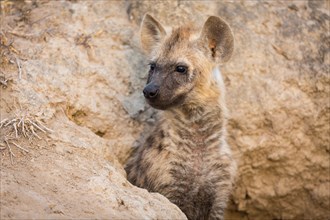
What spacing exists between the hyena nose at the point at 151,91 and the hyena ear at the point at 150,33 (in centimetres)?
75

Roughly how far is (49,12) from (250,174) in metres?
2.45

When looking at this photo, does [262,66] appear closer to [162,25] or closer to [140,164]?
[162,25]

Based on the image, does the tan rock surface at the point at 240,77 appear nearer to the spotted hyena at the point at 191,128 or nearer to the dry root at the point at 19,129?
the spotted hyena at the point at 191,128

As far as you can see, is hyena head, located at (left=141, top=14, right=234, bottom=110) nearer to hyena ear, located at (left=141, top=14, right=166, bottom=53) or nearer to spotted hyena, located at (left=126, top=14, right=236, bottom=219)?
spotted hyena, located at (left=126, top=14, right=236, bottom=219)

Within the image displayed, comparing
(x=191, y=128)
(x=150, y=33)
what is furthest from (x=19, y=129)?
(x=150, y=33)

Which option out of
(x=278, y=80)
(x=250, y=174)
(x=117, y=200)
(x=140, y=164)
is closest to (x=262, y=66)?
(x=278, y=80)

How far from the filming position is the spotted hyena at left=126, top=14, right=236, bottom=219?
4.49 m

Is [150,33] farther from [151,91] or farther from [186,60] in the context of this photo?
[151,91]

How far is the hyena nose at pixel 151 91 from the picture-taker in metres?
4.30

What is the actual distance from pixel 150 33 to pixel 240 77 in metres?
0.99

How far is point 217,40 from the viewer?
466 cm

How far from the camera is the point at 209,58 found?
4691 mm

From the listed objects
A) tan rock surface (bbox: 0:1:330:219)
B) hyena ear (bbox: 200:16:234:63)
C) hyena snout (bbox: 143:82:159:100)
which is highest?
hyena ear (bbox: 200:16:234:63)

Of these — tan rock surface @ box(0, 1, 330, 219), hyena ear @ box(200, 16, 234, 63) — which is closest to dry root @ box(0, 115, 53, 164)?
tan rock surface @ box(0, 1, 330, 219)
